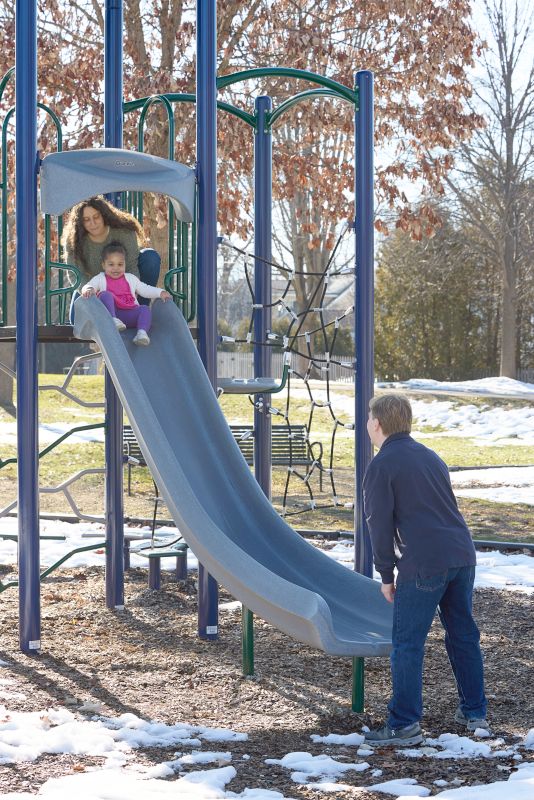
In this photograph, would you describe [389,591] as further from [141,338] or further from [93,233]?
[93,233]

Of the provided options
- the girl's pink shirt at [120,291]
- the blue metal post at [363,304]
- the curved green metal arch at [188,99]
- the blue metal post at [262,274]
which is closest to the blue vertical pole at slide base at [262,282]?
the blue metal post at [262,274]

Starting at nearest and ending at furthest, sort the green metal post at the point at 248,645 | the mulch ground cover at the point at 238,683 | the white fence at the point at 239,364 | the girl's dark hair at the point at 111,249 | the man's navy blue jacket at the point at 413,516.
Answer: the mulch ground cover at the point at 238,683
the man's navy blue jacket at the point at 413,516
the green metal post at the point at 248,645
the girl's dark hair at the point at 111,249
the white fence at the point at 239,364

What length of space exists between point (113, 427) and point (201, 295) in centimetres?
110

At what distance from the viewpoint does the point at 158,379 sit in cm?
584

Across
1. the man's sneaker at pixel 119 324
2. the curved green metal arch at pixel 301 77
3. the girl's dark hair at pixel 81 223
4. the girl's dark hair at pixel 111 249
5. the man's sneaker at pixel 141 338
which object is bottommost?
the man's sneaker at pixel 141 338

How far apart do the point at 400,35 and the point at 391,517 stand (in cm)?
1036

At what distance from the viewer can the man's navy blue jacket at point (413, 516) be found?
13.8 ft

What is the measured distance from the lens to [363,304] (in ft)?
22.8

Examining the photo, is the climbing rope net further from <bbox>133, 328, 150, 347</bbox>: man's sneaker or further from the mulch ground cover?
the mulch ground cover

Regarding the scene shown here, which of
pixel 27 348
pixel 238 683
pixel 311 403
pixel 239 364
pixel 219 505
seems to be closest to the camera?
pixel 238 683

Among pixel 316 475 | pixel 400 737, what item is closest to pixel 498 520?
pixel 316 475

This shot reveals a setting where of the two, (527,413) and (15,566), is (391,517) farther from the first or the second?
(527,413)

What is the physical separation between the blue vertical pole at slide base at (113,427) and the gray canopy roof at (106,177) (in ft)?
2.74

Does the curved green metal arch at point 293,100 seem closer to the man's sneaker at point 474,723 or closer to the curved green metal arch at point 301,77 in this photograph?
the curved green metal arch at point 301,77
